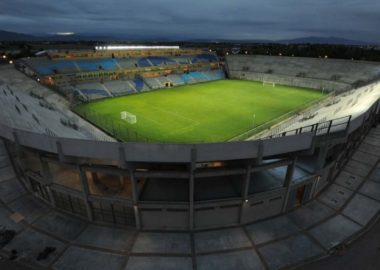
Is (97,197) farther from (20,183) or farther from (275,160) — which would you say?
(275,160)

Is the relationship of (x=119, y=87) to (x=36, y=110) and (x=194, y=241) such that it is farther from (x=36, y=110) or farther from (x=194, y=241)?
(x=194, y=241)

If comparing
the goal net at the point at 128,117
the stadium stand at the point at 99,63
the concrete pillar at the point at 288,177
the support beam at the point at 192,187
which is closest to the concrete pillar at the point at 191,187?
the support beam at the point at 192,187

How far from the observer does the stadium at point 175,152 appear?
1438 cm

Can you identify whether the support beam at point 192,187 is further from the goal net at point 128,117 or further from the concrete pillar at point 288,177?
the goal net at point 128,117

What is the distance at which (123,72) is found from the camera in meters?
63.8

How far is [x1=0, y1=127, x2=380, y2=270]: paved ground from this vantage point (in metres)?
14.6

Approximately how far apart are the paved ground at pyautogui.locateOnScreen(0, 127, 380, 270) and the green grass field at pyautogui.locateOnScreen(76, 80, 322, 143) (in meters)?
14.8

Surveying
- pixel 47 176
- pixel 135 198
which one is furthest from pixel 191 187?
pixel 47 176

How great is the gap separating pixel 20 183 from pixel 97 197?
11071 millimetres

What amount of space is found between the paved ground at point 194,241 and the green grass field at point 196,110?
1479 centimetres

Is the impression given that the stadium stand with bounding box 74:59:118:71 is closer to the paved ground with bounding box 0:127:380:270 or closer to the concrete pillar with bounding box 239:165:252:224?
the paved ground with bounding box 0:127:380:270

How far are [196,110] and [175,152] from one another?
3211 centimetres

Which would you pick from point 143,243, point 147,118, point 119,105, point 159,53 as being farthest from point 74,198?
point 159,53

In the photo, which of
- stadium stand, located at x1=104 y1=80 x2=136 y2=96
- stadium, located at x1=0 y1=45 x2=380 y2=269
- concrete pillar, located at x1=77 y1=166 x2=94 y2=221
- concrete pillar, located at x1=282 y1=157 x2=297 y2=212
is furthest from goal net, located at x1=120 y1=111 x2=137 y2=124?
concrete pillar, located at x1=282 y1=157 x2=297 y2=212
